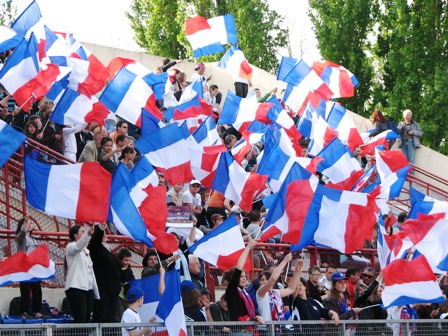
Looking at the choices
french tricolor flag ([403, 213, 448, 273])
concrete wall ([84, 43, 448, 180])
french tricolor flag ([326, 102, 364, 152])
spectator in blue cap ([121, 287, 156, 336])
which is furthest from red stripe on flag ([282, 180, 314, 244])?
concrete wall ([84, 43, 448, 180])

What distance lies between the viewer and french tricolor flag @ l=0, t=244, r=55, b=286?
17547 mm

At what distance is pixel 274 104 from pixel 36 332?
46.9ft

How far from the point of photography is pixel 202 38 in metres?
32.9

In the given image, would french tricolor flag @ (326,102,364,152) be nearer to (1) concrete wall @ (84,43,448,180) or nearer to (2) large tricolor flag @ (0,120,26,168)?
(1) concrete wall @ (84,43,448,180)

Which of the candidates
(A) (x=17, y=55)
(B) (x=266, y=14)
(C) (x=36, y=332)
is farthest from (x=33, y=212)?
(B) (x=266, y=14)

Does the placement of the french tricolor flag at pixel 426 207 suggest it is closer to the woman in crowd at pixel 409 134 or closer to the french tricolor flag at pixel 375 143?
the french tricolor flag at pixel 375 143

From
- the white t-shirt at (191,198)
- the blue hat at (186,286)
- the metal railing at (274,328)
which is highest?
the white t-shirt at (191,198)

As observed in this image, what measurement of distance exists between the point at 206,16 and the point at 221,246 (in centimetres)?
2747

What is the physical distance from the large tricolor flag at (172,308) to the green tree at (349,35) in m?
24.9

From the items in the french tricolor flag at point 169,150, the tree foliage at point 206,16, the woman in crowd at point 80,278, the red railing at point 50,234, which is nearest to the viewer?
the woman in crowd at point 80,278

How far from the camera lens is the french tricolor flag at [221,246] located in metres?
19.5

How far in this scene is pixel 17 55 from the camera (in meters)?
22.3

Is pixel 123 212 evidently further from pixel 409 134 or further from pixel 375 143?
pixel 409 134

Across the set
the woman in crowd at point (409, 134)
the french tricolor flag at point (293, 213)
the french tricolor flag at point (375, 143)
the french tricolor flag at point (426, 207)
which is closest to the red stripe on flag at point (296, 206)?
the french tricolor flag at point (293, 213)
